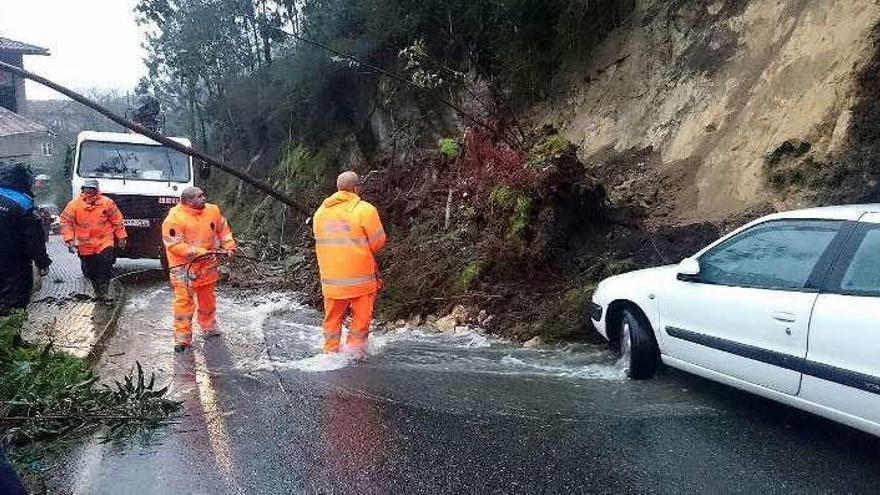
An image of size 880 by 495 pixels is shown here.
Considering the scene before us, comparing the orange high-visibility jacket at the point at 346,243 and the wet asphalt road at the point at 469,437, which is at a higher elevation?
the orange high-visibility jacket at the point at 346,243

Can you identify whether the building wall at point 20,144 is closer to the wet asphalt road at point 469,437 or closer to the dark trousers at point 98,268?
the dark trousers at point 98,268

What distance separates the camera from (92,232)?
Result: 9.88 m

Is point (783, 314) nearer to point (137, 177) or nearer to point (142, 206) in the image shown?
point (142, 206)

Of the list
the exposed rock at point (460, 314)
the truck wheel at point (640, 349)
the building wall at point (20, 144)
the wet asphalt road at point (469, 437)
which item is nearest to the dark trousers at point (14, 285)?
the wet asphalt road at point (469, 437)

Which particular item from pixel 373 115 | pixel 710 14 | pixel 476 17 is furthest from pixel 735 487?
pixel 373 115

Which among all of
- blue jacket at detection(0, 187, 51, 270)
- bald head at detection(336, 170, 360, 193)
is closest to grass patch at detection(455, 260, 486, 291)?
bald head at detection(336, 170, 360, 193)

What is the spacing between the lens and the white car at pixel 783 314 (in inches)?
151

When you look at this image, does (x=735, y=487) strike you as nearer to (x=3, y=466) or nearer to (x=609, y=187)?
(x=3, y=466)

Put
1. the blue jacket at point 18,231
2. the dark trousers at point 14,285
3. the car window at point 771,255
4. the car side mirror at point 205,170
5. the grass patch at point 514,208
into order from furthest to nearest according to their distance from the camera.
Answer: the car side mirror at point 205,170
the grass patch at point 514,208
the dark trousers at point 14,285
the blue jacket at point 18,231
the car window at point 771,255

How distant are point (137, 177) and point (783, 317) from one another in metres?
11.6

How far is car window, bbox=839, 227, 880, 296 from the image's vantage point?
3875mm

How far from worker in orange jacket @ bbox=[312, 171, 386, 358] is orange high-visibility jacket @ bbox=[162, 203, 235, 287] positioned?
63.6 inches

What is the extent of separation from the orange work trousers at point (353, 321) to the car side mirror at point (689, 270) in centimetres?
286

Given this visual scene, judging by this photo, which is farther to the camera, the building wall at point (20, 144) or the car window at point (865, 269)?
the building wall at point (20, 144)
